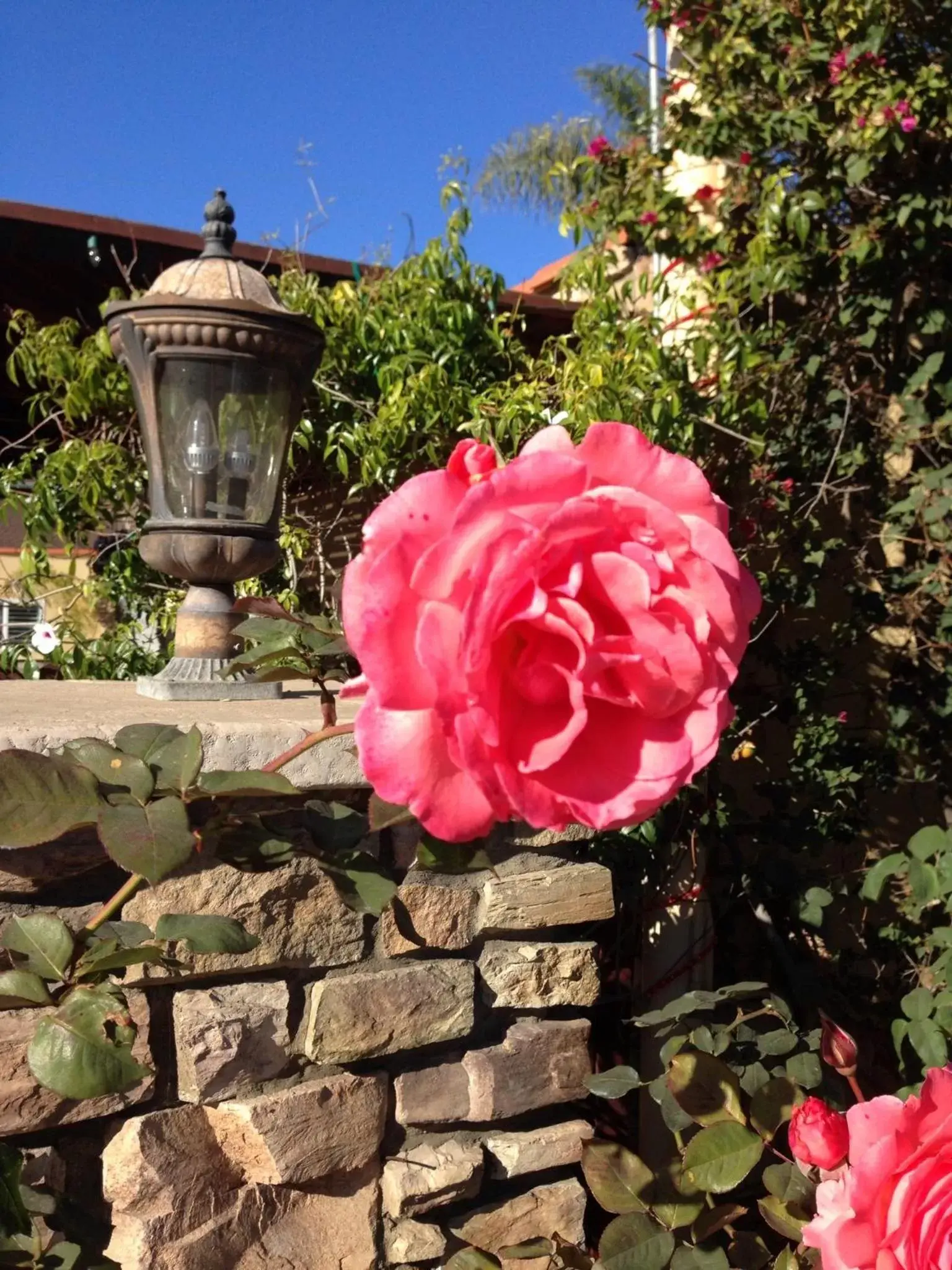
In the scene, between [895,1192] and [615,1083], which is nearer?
[895,1192]

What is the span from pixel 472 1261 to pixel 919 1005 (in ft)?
2.05

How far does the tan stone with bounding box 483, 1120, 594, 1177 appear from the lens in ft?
3.98

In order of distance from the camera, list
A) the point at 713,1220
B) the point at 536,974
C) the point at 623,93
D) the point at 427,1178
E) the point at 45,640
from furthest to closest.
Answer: the point at 623,93
the point at 45,640
the point at 536,974
the point at 427,1178
the point at 713,1220

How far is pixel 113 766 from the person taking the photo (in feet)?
2.71

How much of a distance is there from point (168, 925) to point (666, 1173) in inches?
25.4

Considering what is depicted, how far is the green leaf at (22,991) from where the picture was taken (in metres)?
0.76

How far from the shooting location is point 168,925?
839 millimetres

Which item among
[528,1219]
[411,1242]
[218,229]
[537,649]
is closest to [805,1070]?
[528,1219]

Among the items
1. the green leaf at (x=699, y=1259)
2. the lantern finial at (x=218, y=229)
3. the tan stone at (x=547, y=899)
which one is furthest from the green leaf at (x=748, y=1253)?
the lantern finial at (x=218, y=229)

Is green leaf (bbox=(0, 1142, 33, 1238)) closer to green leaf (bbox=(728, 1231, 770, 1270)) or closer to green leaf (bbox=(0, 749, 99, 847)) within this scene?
green leaf (bbox=(0, 749, 99, 847))

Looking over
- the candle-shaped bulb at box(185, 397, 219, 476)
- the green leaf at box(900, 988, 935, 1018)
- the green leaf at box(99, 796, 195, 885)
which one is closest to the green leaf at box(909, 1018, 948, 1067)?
the green leaf at box(900, 988, 935, 1018)

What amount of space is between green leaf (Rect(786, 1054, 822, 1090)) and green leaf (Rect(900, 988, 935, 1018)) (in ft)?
0.66

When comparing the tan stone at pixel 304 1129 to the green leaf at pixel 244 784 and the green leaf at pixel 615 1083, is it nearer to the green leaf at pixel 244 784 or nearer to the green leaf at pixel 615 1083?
the green leaf at pixel 615 1083

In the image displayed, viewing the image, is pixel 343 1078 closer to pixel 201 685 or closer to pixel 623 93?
pixel 201 685
